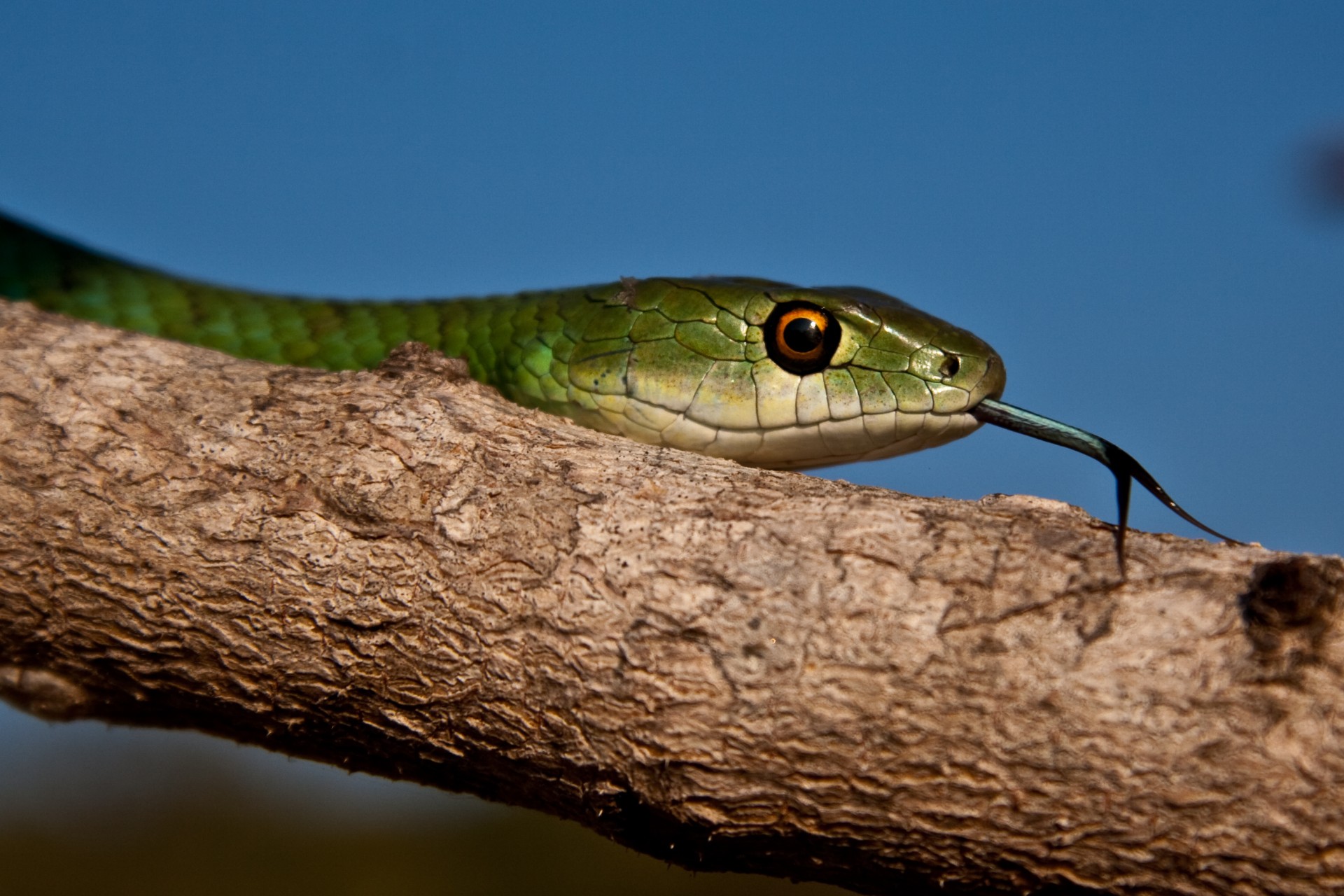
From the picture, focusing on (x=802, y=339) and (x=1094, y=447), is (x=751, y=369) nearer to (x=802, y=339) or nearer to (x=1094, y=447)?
(x=802, y=339)

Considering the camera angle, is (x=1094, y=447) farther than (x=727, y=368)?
No

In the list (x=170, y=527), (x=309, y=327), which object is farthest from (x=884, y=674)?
(x=309, y=327)

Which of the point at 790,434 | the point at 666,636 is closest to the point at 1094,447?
the point at 790,434

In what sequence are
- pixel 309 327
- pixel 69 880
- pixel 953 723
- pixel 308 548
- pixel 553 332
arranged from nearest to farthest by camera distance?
1. pixel 953 723
2. pixel 308 548
3. pixel 553 332
4. pixel 309 327
5. pixel 69 880

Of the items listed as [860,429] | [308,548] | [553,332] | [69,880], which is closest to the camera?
[308,548]

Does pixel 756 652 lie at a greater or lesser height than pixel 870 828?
greater

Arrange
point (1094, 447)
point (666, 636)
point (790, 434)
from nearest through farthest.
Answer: point (666, 636) → point (1094, 447) → point (790, 434)

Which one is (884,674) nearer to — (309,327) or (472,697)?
(472,697)

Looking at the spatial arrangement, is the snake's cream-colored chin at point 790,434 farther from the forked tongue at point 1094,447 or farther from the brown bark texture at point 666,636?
the brown bark texture at point 666,636
